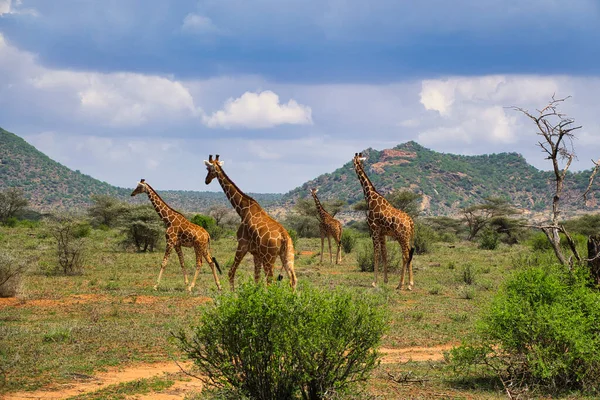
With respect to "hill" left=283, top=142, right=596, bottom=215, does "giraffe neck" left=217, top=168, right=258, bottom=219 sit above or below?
below

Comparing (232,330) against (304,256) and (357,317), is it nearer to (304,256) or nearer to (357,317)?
(357,317)

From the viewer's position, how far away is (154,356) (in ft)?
34.4

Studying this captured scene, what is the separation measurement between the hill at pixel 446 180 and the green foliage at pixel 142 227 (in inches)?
2621

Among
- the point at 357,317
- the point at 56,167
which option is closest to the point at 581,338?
the point at 357,317

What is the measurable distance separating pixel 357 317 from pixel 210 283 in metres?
12.9

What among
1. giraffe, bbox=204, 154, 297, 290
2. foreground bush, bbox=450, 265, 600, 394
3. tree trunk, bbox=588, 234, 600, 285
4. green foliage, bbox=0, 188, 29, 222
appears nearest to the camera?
foreground bush, bbox=450, 265, 600, 394

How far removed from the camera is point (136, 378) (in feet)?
29.9

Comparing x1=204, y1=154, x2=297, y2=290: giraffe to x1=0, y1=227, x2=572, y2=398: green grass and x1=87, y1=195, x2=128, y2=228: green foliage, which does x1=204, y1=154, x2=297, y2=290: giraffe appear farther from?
x1=87, y1=195, x2=128, y2=228: green foliage

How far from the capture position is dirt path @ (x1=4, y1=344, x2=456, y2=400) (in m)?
8.11

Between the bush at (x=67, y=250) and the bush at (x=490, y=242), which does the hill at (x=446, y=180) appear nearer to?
the bush at (x=490, y=242)

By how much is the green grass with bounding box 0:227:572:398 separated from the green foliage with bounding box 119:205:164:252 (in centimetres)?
215

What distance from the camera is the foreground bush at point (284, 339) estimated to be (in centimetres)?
635

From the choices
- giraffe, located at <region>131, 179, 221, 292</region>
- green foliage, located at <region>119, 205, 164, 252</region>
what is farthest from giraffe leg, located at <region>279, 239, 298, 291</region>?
green foliage, located at <region>119, 205, 164, 252</region>

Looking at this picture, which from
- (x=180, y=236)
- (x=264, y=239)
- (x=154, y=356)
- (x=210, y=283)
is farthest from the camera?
(x=210, y=283)
